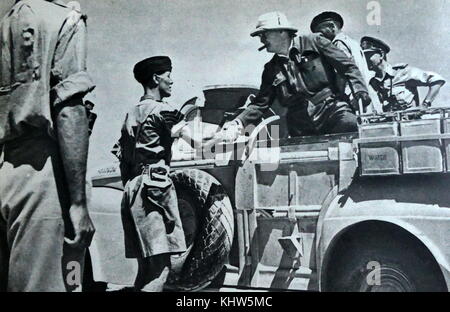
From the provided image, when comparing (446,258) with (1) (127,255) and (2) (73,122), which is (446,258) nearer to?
(1) (127,255)

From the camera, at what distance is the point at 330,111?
3953 millimetres

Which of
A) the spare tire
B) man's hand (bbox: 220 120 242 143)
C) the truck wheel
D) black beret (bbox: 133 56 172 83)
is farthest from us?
black beret (bbox: 133 56 172 83)

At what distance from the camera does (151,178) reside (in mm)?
4242

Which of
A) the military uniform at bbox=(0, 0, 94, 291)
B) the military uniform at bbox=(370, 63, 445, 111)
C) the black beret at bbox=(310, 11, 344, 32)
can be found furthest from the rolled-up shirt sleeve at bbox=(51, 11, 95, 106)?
the military uniform at bbox=(370, 63, 445, 111)

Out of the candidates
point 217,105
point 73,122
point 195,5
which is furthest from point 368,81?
point 73,122

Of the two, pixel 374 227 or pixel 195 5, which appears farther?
pixel 195 5

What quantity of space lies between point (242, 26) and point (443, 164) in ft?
5.25

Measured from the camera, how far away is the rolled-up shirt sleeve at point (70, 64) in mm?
4078

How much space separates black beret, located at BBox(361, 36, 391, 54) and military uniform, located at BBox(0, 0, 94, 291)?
1.85 m

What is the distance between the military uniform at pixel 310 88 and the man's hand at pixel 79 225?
3.91 ft

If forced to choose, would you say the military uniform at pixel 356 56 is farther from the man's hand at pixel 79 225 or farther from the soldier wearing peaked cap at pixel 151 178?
the man's hand at pixel 79 225

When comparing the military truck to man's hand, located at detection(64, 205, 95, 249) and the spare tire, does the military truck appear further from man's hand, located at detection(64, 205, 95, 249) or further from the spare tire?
man's hand, located at detection(64, 205, 95, 249)

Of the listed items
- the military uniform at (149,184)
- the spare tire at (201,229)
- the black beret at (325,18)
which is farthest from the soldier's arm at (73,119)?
the black beret at (325,18)

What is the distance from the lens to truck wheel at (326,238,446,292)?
359 cm
